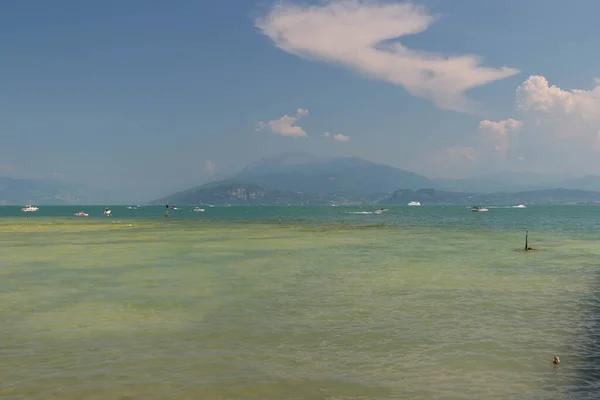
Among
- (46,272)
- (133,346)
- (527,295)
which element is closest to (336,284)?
(527,295)

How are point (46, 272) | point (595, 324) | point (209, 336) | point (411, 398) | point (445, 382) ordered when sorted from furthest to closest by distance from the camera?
point (46, 272)
point (595, 324)
point (209, 336)
point (445, 382)
point (411, 398)

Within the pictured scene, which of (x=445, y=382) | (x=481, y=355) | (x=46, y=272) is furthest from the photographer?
(x=46, y=272)

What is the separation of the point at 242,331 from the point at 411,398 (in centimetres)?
884

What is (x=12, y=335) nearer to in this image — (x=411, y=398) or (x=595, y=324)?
(x=411, y=398)

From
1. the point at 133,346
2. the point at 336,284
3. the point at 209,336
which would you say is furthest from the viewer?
the point at 336,284

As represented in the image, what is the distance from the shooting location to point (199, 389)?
14.6 metres

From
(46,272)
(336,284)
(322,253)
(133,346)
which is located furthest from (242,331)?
(322,253)

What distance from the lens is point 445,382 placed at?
1516cm

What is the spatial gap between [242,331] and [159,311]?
5900 millimetres

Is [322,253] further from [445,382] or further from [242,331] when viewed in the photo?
[445,382]

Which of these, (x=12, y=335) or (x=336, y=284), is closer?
(x=12, y=335)

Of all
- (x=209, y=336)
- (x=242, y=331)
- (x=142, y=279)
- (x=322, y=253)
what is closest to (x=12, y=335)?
(x=209, y=336)

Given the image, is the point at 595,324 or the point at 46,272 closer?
the point at 595,324

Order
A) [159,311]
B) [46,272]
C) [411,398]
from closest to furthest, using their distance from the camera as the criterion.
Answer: [411,398]
[159,311]
[46,272]
